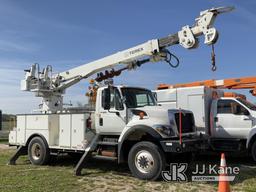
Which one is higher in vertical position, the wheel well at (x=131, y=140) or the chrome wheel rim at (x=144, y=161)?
the wheel well at (x=131, y=140)

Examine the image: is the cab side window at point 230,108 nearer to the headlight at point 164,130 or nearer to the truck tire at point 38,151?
the headlight at point 164,130

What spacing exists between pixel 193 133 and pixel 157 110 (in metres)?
1.50

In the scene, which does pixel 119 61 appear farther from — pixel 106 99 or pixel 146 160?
pixel 146 160

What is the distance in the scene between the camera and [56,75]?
46.2 ft

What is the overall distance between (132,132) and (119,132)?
2.55 ft

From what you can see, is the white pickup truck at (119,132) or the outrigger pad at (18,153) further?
the outrigger pad at (18,153)

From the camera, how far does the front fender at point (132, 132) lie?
928 centimetres

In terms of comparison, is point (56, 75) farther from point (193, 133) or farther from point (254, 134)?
point (254, 134)

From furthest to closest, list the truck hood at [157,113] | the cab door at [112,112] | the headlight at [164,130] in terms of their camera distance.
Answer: the cab door at [112,112] → the truck hood at [157,113] → the headlight at [164,130]

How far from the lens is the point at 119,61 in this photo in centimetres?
1240

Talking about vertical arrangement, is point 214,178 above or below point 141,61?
below

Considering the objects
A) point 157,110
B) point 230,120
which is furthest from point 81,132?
point 230,120

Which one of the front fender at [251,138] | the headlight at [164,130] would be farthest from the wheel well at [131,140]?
the front fender at [251,138]

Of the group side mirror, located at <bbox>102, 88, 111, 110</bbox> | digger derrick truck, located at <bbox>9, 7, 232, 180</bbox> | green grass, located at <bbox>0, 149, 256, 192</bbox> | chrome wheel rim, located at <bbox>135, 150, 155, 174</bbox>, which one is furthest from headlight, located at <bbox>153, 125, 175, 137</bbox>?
side mirror, located at <bbox>102, 88, 111, 110</bbox>
